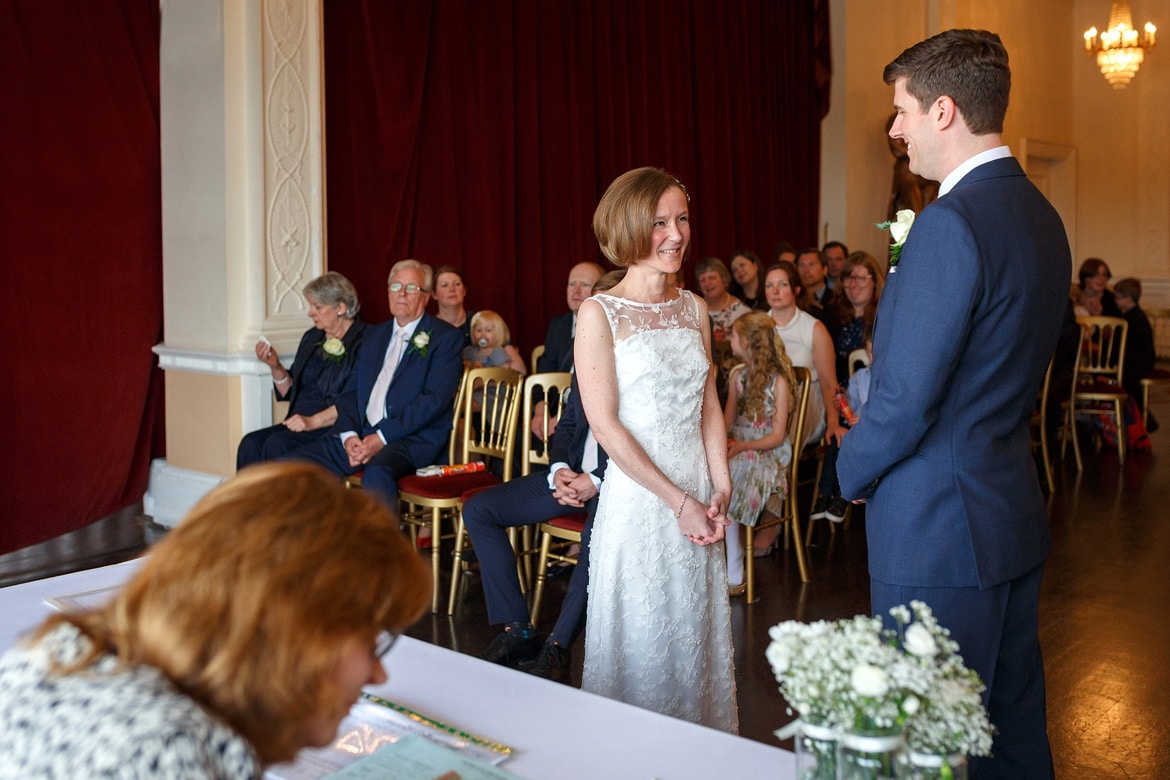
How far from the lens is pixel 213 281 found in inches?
224

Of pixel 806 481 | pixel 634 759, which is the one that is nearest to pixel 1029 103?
pixel 806 481

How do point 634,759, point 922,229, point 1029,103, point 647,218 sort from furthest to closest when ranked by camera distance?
point 1029,103
point 647,218
point 922,229
point 634,759

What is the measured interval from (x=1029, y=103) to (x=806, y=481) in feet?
31.2

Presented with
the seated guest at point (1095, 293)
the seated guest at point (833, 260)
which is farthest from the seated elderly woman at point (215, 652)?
the seated guest at point (1095, 293)

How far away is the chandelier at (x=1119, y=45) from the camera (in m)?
11.9

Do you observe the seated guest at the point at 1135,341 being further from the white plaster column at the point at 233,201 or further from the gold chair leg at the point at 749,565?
the white plaster column at the point at 233,201

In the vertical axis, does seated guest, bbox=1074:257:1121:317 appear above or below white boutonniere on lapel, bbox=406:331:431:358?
above

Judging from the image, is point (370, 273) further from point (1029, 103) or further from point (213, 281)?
point (1029, 103)

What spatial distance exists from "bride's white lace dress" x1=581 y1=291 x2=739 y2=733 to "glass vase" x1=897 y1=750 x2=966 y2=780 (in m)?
Result: 1.74

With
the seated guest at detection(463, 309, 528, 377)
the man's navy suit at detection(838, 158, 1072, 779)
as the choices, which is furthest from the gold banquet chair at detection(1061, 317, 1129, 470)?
the man's navy suit at detection(838, 158, 1072, 779)

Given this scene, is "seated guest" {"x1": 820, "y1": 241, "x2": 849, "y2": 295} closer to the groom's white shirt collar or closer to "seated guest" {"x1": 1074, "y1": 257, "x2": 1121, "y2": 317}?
"seated guest" {"x1": 1074, "y1": 257, "x2": 1121, "y2": 317}

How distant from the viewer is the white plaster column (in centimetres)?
555

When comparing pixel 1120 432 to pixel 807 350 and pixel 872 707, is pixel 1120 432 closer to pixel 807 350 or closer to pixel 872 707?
pixel 807 350

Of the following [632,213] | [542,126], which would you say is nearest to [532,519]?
[632,213]
